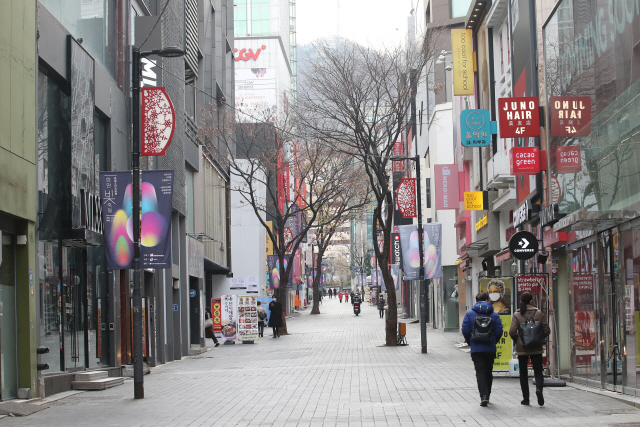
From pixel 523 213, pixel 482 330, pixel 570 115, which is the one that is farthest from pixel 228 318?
pixel 482 330

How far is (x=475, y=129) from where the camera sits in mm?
23562

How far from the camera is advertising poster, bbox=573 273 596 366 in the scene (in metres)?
15.4

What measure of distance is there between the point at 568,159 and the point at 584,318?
310cm

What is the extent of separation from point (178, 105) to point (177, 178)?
8.29 feet

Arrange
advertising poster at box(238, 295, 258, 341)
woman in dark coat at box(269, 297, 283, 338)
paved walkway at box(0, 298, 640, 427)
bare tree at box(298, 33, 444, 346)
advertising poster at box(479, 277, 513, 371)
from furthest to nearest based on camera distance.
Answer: woman in dark coat at box(269, 297, 283, 338), advertising poster at box(238, 295, 258, 341), bare tree at box(298, 33, 444, 346), advertising poster at box(479, 277, 513, 371), paved walkway at box(0, 298, 640, 427)

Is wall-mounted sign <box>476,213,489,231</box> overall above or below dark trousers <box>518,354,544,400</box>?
above

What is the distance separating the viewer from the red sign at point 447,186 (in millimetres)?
30922

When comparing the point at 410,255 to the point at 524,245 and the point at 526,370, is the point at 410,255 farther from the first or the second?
the point at 526,370

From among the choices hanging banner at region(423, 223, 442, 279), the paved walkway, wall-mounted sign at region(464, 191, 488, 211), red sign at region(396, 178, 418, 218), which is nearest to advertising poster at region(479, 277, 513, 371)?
the paved walkway

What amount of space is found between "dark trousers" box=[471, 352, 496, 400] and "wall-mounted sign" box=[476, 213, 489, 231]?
619 inches

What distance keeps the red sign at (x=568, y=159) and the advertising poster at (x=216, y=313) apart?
2090 centimetres

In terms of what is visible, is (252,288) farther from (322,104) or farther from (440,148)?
(322,104)

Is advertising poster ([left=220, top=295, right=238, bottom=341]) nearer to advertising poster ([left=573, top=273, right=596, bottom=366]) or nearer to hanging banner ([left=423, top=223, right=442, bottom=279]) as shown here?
hanging banner ([left=423, top=223, right=442, bottom=279])

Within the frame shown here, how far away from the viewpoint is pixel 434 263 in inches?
1315
